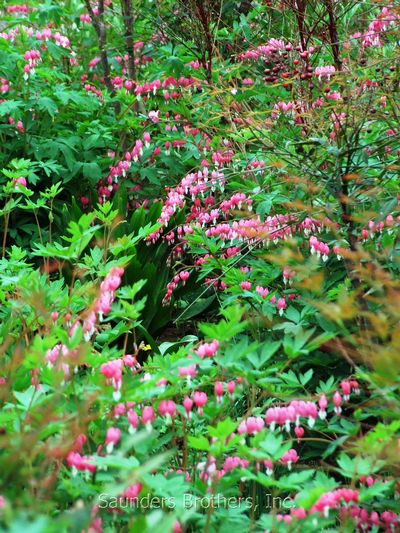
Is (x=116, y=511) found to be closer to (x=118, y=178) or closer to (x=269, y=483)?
(x=269, y=483)

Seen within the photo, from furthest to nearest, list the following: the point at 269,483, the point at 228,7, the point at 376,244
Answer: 1. the point at 228,7
2. the point at 376,244
3. the point at 269,483

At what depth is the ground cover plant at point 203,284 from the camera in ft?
5.88

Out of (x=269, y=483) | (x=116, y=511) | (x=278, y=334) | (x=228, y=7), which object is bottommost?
(x=278, y=334)

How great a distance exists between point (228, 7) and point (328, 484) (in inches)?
184

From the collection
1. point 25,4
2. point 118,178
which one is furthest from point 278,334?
point 25,4

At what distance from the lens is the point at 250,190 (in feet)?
11.9

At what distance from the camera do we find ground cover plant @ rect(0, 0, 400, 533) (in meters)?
1.79

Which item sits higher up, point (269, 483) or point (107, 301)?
point (107, 301)

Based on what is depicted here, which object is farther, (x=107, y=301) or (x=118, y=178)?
(x=118, y=178)

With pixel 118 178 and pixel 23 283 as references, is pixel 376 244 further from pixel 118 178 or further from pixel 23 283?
pixel 118 178

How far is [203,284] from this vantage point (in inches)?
147

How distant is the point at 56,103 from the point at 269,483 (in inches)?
143

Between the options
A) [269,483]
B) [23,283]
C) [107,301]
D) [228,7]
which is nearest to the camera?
[269,483]

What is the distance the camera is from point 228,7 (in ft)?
19.3
